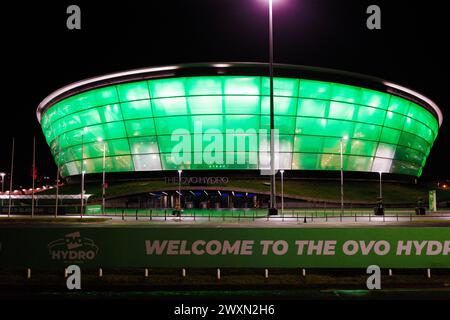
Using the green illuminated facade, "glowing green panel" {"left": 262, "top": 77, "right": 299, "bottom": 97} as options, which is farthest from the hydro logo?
"glowing green panel" {"left": 262, "top": 77, "right": 299, "bottom": 97}

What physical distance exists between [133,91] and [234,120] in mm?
14255

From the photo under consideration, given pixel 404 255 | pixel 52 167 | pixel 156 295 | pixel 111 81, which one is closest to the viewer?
pixel 156 295

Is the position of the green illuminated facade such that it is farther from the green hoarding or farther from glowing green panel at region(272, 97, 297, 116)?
the green hoarding

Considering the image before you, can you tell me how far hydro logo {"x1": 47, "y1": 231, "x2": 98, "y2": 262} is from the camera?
40.0 feet

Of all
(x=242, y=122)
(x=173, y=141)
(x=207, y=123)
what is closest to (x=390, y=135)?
(x=242, y=122)

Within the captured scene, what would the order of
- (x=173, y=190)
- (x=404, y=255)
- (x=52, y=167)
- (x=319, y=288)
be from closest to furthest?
1. (x=319, y=288)
2. (x=404, y=255)
3. (x=173, y=190)
4. (x=52, y=167)

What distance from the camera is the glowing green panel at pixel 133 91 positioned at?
2218 inches

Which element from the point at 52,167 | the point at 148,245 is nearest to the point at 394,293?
the point at 148,245

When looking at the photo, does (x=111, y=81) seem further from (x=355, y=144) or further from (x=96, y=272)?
(x=96, y=272)

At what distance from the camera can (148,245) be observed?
479 inches

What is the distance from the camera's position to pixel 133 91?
57.0m

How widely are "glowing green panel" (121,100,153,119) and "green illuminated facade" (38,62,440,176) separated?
0.13m

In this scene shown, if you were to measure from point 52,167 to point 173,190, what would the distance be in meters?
84.5

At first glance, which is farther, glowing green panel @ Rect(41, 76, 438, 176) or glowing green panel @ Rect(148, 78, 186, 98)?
glowing green panel @ Rect(41, 76, 438, 176)
